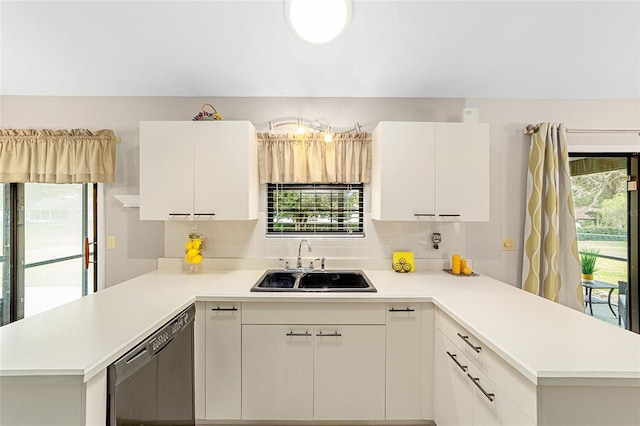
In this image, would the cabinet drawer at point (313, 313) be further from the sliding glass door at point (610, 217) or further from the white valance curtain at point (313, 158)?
the sliding glass door at point (610, 217)

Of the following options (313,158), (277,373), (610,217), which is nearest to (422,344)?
(277,373)

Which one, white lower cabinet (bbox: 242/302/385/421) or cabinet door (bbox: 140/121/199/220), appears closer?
white lower cabinet (bbox: 242/302/385/421)

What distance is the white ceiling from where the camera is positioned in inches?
72.1

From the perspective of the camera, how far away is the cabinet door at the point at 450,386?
146 cm

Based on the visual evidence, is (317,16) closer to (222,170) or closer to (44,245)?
(222,170)

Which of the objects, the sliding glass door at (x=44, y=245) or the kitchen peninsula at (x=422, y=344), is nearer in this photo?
the kitchen peninsula at (x=422, y=344)

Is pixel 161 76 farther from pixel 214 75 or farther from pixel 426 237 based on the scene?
pixel 426 237

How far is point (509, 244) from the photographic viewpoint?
2.52 m

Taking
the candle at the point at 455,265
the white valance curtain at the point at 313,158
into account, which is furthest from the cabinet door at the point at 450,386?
the white valance curtain at the point at 313,158

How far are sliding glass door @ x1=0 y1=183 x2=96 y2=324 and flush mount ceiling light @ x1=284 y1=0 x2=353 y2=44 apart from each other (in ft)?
7.47

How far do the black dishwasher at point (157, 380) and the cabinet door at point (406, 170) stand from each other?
4.96 ft

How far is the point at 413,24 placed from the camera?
1.90 metres

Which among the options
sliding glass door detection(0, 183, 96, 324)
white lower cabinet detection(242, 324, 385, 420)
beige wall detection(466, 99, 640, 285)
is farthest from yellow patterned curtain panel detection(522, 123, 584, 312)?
sliding glass door detection(0, 183, 96, 324)

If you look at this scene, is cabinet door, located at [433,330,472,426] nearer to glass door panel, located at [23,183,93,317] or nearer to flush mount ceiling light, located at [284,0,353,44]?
flush mount ceiling light, located at [284,0,353,44]
